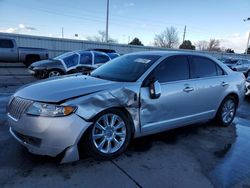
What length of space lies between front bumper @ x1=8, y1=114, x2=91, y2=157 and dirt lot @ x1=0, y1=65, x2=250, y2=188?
0.30m

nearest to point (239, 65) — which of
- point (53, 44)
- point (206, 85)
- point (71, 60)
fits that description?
point (71, 60)

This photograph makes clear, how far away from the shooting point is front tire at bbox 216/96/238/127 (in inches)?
203

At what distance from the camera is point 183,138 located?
176 inches

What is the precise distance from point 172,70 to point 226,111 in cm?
202

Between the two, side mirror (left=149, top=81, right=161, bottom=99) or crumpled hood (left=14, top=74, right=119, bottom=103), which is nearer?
crumpled hood (left=14, top=74, right=119, bottom=103)

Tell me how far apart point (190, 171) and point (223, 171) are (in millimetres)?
471

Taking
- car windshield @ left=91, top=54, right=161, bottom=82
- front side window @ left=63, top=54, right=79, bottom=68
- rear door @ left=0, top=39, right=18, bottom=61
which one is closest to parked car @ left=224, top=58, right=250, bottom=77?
front side window @ left=63, top=54, right=79, bottom=68

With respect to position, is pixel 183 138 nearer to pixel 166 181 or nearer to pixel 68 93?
pixel 166 181

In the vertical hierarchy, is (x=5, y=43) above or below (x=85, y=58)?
above

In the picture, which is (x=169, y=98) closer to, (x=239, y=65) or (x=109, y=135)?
(x=109, y=135)

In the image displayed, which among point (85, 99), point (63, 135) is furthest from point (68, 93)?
point (63, 135)

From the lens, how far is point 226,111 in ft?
17.4

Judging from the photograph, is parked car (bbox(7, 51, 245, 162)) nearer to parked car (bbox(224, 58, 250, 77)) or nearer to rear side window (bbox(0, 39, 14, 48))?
rear side window (bbox(0, 39, 14, 48))

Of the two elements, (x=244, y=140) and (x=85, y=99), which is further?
(x=244, y=140)
